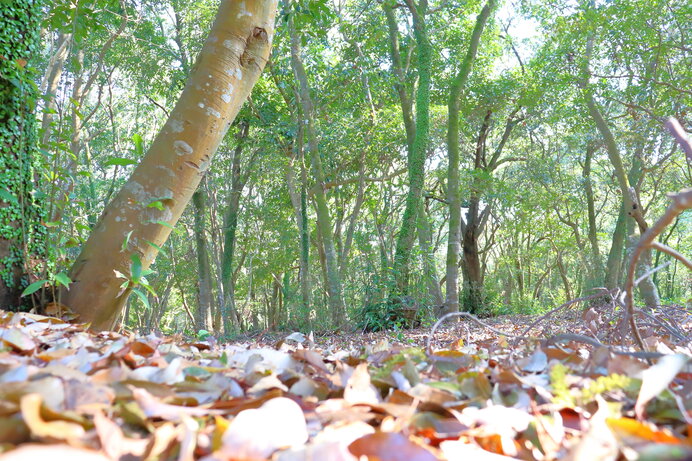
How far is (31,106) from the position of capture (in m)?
2.87

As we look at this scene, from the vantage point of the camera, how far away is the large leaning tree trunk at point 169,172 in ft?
8.35

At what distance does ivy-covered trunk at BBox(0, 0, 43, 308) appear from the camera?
2.72 metres

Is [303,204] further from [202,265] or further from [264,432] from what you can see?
[264,432]

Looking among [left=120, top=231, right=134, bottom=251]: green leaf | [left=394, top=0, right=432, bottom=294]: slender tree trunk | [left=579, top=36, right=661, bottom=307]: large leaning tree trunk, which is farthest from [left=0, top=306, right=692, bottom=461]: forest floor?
[left=579, top=36, right=661, bottom=307]: large leaning tree trunk

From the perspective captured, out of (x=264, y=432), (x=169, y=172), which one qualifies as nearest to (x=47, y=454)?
(x=264, y=432)

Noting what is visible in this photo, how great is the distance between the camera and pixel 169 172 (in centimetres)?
257

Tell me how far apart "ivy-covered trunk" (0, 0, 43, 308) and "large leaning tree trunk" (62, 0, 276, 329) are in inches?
16.8

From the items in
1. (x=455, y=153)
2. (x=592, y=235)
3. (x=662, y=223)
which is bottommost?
(x=662, y=223)

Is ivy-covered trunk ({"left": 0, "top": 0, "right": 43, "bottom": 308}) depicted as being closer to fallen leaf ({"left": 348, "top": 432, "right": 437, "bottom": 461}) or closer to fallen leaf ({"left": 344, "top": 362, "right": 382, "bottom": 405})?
fallen leaf ({"left": 344, "top": 362, "right": 382, "bottom": 405})

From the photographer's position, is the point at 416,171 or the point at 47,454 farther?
the point at 416,171

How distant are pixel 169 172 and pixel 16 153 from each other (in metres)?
1.14

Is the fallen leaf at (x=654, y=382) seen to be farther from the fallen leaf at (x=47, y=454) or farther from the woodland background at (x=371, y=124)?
the woodland background at (x=371, y=124)

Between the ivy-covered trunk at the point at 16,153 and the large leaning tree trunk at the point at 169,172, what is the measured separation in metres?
0.43

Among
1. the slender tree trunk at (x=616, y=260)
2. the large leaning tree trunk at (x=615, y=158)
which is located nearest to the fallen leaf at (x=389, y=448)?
the large leaning tree trunk at (x=615, y=158)
